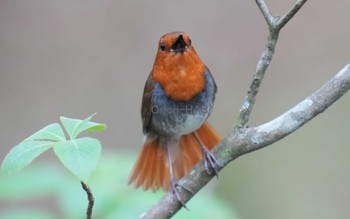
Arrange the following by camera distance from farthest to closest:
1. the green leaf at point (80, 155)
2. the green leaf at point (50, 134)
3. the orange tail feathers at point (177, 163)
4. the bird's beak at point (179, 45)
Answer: the orange tail feathers at point (177, 163) < the bird's beak at point (179, 45) < the green leaf at point (50, 134) < the green leaf at point (80, 155)

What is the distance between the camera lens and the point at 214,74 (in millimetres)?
5715

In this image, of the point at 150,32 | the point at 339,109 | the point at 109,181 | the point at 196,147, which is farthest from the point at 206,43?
the point at 109,181

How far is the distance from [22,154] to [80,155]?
143 mm

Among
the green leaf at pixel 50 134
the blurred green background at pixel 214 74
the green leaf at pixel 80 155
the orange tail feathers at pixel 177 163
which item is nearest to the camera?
the green leaf at pixel 80 155

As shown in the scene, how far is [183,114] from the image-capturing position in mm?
2914

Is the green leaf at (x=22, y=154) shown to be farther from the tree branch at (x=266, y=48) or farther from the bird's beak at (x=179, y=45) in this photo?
the bird's beak at (x=179, y=45)

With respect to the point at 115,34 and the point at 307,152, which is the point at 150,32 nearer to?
the point at 115,34

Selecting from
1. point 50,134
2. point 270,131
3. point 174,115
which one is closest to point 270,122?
point 270,131

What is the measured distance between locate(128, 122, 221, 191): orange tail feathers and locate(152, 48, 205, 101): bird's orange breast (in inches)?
19.7

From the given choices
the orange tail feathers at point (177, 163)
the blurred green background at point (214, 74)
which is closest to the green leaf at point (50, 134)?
the orange tail feathers at point (177, 163)

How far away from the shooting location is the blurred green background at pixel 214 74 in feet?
16.1

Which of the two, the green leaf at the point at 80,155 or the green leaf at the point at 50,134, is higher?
the green leaf at the point at 50,134

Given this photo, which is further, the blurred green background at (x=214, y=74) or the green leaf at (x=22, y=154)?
the blurred green background at (x=214, y=74)

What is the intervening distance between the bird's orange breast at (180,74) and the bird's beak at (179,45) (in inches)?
0.7
